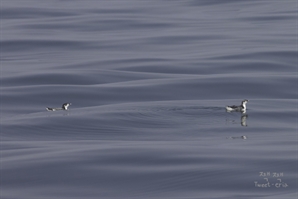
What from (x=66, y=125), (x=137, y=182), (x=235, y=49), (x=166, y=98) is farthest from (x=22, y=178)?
(x=235, y=49)

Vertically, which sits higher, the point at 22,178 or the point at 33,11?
the point at 33,11

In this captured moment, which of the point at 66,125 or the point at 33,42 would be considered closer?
the point at 66,125

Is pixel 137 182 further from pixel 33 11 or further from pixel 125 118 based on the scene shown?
pixel 33 11

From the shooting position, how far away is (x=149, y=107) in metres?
27.0

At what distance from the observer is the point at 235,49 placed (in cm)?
4241

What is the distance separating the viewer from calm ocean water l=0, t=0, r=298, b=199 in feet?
55.2

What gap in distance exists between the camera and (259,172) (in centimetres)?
1730

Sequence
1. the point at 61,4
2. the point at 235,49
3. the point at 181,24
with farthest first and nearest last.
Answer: the point at 61,4, the point at 181,24, the point at 235,49

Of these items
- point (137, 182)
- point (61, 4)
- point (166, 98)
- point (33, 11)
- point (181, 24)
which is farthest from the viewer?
point (61, 4)

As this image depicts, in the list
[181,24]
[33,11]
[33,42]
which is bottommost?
[33,42]

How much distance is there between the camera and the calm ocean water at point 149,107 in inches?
662

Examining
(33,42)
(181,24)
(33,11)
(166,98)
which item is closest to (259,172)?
(166,98)

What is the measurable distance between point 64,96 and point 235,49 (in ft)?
49.4

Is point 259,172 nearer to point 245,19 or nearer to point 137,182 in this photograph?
point 137,182
